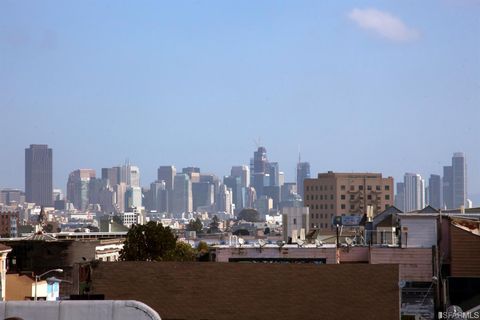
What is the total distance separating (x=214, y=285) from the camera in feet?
122

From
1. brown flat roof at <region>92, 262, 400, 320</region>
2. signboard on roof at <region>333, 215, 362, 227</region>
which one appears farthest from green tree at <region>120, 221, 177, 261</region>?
brown flat roof at <region>92, 262, 400, 320</region>

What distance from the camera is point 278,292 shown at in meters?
37.0

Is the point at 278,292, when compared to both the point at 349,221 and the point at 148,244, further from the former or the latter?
the point at 349,221

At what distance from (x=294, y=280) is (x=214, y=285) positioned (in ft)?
7.83

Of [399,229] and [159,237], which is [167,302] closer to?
[399,229]

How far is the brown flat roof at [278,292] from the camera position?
36.8 m

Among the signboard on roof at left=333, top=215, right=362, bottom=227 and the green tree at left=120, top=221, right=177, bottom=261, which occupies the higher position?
the signboard on roof at left=333, top=215, right=362, bottom=227

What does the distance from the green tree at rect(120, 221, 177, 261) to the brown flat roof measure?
56725 mm

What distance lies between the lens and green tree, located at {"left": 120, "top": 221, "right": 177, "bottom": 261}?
95.2m

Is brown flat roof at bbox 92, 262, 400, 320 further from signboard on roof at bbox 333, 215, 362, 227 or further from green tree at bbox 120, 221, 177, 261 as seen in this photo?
signboard on roof at bbox 333, 215, 362, 227

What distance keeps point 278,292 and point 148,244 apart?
60.3m

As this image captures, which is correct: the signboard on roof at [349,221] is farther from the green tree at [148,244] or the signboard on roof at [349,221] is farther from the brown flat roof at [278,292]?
the brown flat roof at [278,292]

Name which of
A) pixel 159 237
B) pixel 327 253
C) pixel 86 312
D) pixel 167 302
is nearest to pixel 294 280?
pixel 167 302

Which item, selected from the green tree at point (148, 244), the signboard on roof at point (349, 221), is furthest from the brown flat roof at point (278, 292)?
the signboard on roof at point (349, 221)
